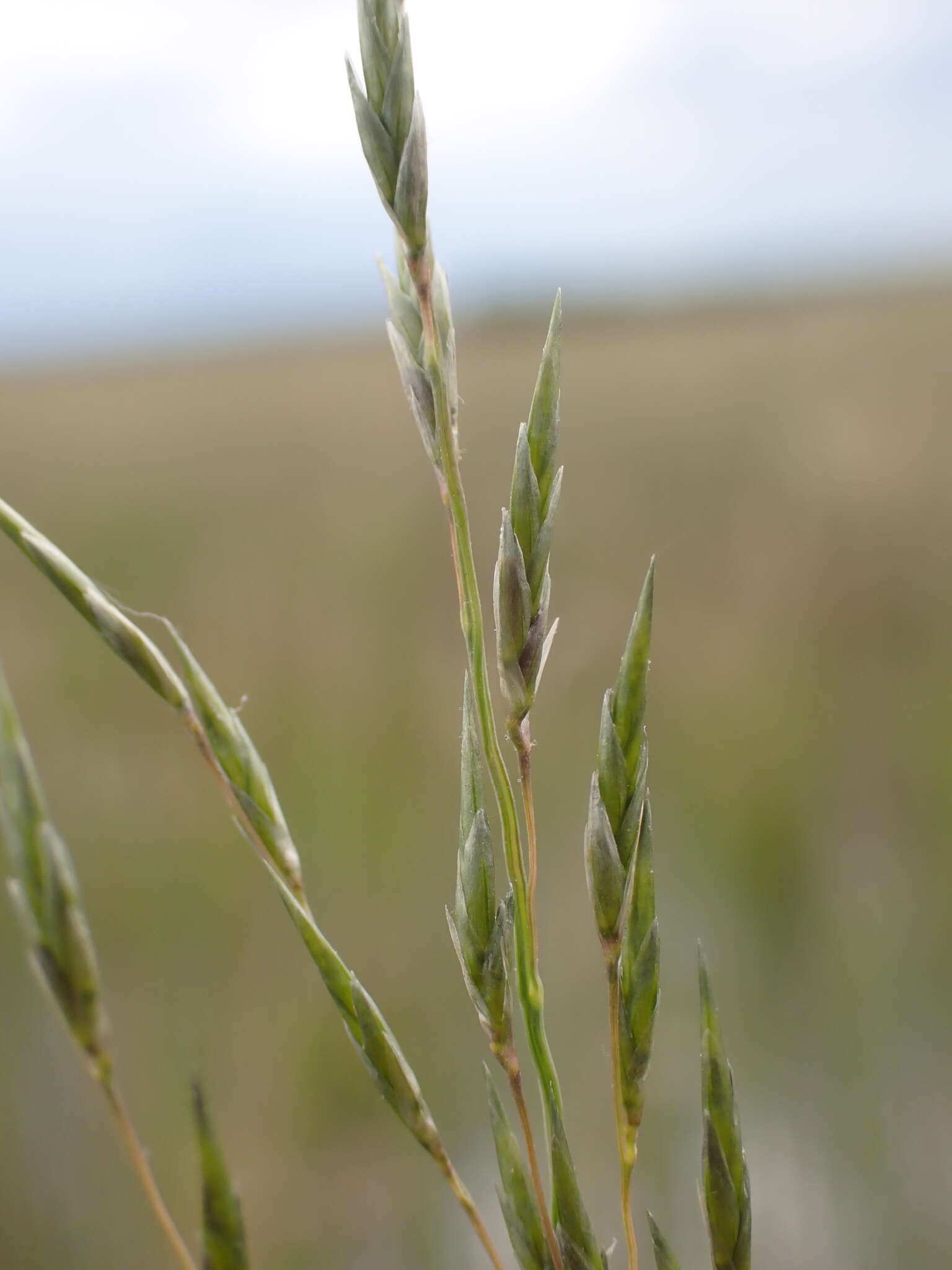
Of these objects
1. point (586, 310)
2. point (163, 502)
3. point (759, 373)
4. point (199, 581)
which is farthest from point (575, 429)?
point (586, 310)

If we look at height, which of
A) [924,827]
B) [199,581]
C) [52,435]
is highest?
[52,435]

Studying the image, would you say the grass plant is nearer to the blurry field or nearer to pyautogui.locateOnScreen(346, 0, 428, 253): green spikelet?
pyautogui.locateOnScreen(346, 0, 428, 253): green spikelet

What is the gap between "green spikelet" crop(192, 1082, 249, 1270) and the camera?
308 millimetres

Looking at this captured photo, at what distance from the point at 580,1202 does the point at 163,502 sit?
470cm

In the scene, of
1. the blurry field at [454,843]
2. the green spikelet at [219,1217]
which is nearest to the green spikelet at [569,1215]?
the green spikelet at [219,1217]

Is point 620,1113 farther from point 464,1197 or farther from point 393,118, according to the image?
point 393,118

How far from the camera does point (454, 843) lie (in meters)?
2.08

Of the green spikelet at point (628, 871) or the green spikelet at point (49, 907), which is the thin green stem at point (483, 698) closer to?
the green spikelet at point (628, 871)

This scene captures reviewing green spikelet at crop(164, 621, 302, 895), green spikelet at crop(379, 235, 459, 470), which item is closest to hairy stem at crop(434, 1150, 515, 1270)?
green spikelet at crop(164, 621, 302, 895)

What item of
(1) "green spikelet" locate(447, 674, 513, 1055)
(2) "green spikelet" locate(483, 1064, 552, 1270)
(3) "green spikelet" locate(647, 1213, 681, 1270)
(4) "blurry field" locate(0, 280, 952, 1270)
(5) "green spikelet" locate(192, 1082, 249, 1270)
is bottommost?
(4) "blurry field" locate(0, 280, 952, 1270)

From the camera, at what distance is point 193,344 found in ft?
64.0

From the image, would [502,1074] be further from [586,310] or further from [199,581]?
[586,310]

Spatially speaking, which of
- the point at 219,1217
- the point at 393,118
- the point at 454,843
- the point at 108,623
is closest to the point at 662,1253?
the point at 219,1217

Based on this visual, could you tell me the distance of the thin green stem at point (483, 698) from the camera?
1.10 feet
